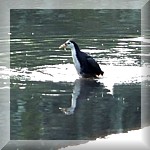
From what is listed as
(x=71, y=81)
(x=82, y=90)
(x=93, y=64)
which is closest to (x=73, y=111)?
(x=82, y=90)

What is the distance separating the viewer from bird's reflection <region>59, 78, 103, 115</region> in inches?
411

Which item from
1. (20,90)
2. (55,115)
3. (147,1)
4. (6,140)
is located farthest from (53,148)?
(147,1)

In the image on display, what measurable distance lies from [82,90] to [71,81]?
521 mm

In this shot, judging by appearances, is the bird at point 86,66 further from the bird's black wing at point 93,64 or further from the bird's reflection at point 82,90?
the bird's reflection at point 82,90

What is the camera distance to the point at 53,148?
8.30m

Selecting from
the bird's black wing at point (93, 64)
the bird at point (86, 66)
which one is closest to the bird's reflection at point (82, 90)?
the bird at point (86, 66)

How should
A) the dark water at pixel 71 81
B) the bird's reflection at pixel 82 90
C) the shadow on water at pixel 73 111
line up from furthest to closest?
the bird's reflection at pixel 82 90
the dark water at pixel 71 81
the shadow on water at pixel 73 111

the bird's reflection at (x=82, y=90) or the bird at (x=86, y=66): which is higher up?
the bird at (x=86, y=66)

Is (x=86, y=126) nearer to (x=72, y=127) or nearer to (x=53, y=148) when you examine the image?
(x=72, y=127)

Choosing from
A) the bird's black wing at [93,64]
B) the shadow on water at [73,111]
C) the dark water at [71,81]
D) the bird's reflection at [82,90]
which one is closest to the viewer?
the shadow on water at [73,111]

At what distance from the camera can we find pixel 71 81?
1202 centimetres

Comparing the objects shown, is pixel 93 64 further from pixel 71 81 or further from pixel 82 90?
pixel 82 90

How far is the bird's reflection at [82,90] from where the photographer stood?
10430 millimetres

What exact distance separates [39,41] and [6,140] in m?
7.60
